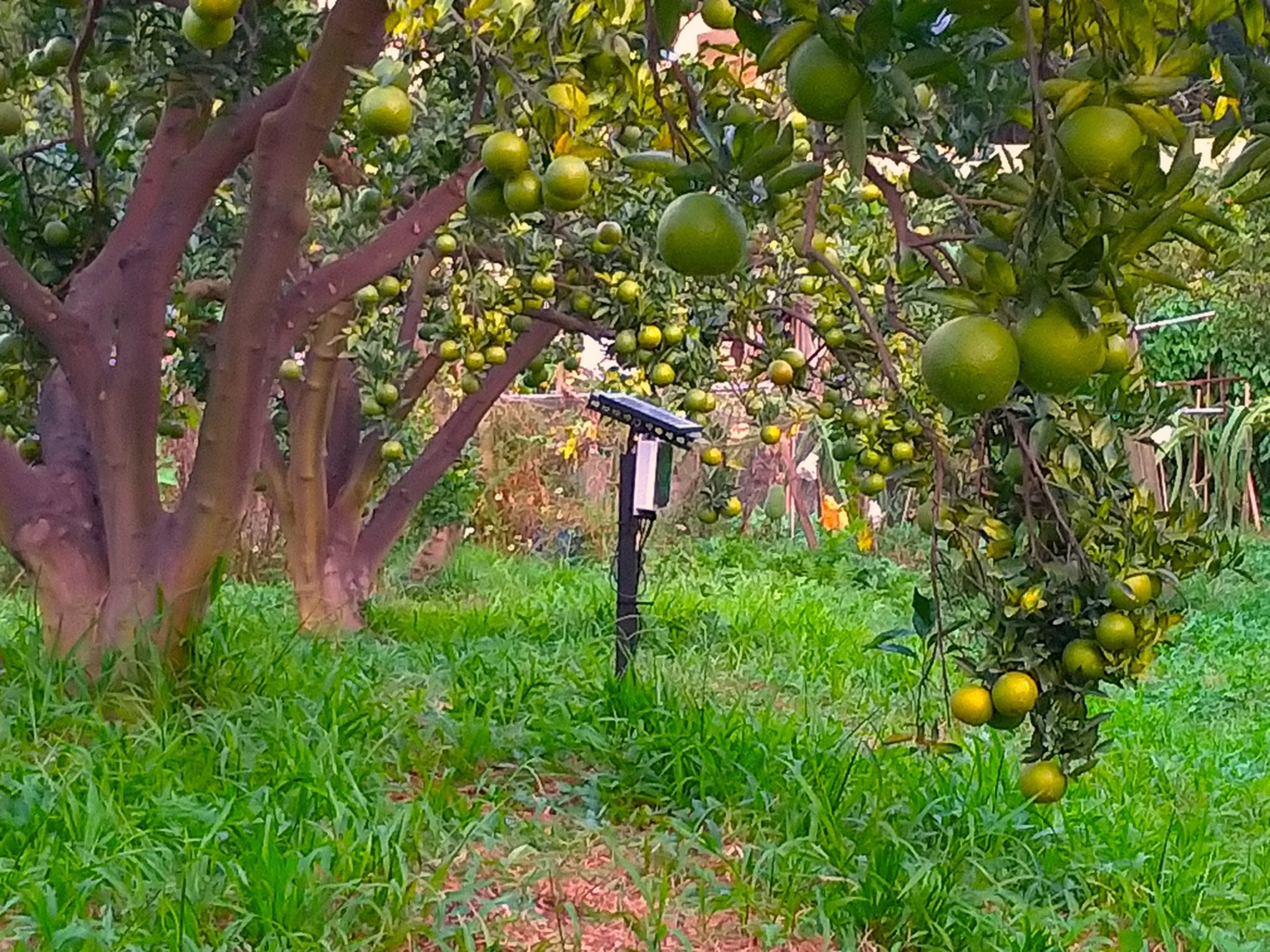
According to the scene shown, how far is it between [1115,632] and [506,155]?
962 mm

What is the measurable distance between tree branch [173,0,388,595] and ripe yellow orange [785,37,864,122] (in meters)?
1.31

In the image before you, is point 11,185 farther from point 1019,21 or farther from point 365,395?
point 1019,21

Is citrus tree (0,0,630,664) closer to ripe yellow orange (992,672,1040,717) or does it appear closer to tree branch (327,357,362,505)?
ripe yellow orange (992,672,1040,717)

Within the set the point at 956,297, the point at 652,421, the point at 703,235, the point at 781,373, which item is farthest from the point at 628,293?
the point at 956,297

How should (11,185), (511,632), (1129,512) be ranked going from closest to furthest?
Answer: (1129,512), (11,185), (511,632)

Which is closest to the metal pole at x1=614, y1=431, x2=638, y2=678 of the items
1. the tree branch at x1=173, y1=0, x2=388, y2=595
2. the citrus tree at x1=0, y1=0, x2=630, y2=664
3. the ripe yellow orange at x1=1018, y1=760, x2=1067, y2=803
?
the citrus tree at x1=0, y1=0, x2=630, y2=664

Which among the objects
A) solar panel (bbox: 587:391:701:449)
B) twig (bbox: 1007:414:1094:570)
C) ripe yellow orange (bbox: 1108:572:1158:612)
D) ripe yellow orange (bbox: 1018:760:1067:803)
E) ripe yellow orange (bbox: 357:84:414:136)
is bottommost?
ripe yellow orange (bbox: 1018:760:1067:803)

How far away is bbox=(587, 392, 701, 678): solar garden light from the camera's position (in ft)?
11.7

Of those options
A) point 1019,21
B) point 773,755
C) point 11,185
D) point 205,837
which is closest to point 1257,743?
point 773,755

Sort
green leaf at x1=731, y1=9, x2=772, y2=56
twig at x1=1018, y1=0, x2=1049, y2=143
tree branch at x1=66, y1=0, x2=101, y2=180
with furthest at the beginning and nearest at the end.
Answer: tree branch at x1=66, y1=0, x2=101, y2=180 → green leaf at x1=731, y1=9, x2=772, y2=56 → twig at x1=1018, y1=0, x2=1049, y2=143

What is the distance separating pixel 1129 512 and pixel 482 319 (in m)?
2.47

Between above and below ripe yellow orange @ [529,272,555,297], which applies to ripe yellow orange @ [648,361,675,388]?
below

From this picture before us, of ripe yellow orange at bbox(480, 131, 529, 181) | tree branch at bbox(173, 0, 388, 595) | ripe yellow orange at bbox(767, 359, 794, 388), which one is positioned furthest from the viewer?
ripe yellow orange at bbox(767, 359, 794, 388)

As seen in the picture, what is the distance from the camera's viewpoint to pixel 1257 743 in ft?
12.5
